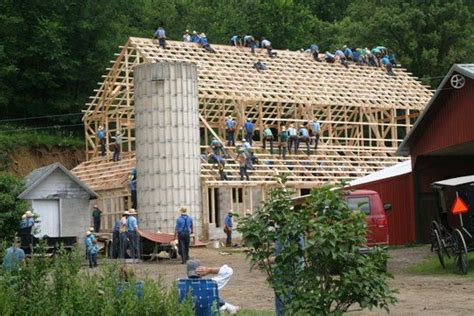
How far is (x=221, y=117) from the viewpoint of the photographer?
4709cm

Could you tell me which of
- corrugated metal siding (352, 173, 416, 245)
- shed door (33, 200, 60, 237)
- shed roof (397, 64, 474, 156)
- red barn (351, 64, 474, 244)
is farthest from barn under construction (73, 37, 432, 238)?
shed roof (397, 64, 474, 156)

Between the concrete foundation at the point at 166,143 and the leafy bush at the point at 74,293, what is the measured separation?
75.6 ft

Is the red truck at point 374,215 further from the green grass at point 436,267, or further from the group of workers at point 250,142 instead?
the group of workers at point 250,142

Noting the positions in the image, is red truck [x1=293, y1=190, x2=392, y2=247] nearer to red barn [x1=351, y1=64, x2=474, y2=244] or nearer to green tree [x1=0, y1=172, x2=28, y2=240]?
red barn [x1=351, y1=64, x2=474, y2=244]

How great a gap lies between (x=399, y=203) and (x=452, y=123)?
4.64m

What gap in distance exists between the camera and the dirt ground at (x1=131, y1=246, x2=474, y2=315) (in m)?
19.1

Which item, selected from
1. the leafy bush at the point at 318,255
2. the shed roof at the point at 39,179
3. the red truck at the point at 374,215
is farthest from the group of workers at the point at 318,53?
the leafy bush at the point at 318,255

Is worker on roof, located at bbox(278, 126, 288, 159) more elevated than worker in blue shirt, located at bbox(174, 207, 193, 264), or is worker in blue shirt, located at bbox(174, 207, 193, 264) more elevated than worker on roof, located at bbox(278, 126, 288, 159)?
worker on roof, located at bbox(278, 126, 288, 159)

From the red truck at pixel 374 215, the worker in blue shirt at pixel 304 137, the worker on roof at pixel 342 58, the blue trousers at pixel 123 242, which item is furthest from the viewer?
the worker on roof at pixel 342 58

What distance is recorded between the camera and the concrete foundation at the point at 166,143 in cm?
3766

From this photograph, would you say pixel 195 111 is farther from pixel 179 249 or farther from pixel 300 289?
pixel 300 289

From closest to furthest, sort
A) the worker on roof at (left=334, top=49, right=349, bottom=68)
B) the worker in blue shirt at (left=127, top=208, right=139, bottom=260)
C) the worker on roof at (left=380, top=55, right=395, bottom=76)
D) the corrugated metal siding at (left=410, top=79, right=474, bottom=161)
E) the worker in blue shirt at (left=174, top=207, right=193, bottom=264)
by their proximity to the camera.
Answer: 1. the corrugated metal siding at (left=410, top=79, right=474, bottom=161)
2. the worker in blue shirt at (left=174, top=207, right=193, bottom=264)
3. the worker in blue shirt at (left=127, top=208, right=139, bottom=260)
4. the worker on roof at (left=334, top=49, right=349, bottom=68)
5. the worker on roof at (left=380, top=55, right=395, bottom=76)

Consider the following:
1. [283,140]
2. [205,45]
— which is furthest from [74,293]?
[205,45]

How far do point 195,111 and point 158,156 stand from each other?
2.16 metres
